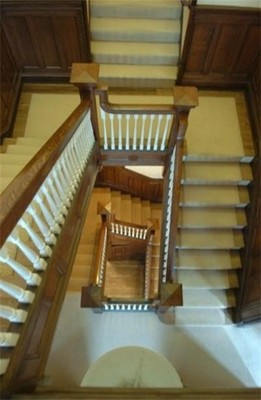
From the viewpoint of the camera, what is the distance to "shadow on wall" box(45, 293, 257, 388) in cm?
312

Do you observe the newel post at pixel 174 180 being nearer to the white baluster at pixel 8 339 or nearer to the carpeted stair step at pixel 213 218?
the carpeted stair step at pixel 213 218

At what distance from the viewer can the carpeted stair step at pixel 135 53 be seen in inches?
150

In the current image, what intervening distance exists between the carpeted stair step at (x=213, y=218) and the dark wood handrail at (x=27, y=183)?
1940 mm

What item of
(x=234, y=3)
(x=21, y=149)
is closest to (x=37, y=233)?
(x=21, y=149)

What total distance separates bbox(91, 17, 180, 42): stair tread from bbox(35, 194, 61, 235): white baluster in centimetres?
303

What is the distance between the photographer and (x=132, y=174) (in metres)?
4.99

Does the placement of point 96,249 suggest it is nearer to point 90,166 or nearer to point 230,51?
point 90,166

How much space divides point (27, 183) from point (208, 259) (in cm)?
268

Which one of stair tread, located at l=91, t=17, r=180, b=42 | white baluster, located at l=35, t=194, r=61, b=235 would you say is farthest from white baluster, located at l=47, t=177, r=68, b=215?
stair tread, located at l=91, t=17, r=180, b=42

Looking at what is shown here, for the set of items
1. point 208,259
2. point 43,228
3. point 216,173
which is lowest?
point 43,228

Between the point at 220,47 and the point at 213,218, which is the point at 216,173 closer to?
the point at 213,218

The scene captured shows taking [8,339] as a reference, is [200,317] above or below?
above

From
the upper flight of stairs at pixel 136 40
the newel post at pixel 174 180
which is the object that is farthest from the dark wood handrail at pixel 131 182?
the newel post at pixel 174 180

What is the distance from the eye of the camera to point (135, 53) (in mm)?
3822
